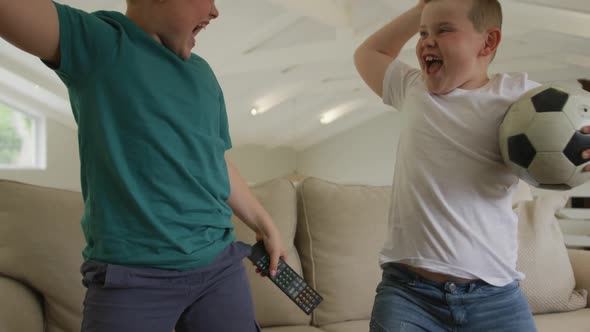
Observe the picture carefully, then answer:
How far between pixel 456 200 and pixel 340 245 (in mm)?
1016

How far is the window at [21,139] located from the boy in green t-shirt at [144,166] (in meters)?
8.32

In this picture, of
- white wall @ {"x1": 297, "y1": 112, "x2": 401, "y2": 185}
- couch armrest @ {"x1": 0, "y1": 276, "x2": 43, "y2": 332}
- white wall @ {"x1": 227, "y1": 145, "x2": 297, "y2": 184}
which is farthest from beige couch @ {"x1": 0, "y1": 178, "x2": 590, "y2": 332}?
white wall @ {"x1": 297, "y1": 112, "x2": 401, "y2": 185}

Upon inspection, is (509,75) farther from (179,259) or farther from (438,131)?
(179,259)

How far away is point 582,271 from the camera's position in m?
2.42

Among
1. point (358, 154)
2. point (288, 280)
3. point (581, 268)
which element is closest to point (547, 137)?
point (288, 280)

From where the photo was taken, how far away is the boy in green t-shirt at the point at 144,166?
0.88 metres

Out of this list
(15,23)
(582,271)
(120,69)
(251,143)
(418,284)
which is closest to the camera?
(15,23)

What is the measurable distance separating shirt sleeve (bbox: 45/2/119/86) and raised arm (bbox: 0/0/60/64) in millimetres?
13

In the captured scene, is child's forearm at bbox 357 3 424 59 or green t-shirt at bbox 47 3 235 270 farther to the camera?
child's forearm at bbox 357 3 424 59

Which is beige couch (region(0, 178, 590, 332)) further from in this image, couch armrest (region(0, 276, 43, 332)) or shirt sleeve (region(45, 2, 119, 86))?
shirt sleeve (region(45, 2, 119, 86))

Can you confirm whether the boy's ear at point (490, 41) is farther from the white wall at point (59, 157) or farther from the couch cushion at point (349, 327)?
the white wall at point (59, 157)

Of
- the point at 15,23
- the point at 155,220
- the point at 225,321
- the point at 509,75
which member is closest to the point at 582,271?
the point at 509,75

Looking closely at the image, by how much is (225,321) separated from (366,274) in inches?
48.8

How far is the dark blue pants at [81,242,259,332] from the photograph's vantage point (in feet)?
2.89
